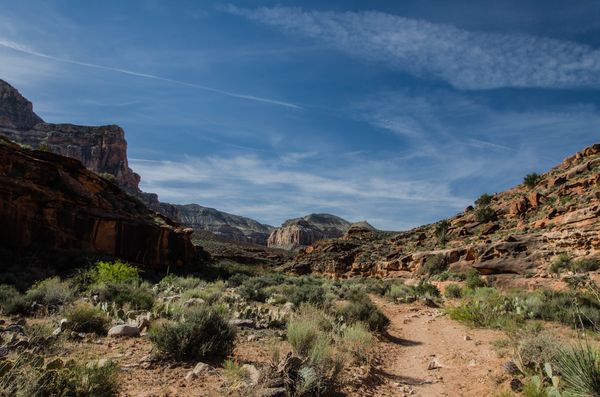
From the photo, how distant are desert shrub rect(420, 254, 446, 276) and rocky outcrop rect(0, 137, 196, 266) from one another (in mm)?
20645

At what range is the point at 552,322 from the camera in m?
10.9

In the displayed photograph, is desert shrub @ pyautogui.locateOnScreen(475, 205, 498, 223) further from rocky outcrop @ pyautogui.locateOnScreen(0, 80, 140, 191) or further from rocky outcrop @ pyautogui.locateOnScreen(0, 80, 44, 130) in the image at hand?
rocky outcrop @ pyautogui.locateOnScreen(0, 80, 44, 130)

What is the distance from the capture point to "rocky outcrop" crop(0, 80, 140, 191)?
4033 inches

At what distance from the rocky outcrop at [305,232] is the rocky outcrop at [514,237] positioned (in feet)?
251

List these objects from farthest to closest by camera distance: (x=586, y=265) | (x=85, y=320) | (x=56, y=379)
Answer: (x=586, y=265), (x=85, y=320), (x=56, y=379)

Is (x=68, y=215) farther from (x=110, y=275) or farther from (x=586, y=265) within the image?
(x=586, y=265)

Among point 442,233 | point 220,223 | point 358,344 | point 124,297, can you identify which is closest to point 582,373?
point 358,344

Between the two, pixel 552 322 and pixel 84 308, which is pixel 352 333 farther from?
pixel 552 322

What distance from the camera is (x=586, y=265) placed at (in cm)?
1897

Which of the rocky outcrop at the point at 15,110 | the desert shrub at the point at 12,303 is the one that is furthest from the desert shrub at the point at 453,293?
the rocky outcrop at the point at 15,110

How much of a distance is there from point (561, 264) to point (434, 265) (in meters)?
11.5

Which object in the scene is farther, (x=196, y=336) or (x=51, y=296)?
(x=51, y=296)

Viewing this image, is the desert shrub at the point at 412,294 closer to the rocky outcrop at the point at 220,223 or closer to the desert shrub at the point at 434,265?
the desert shrub at the point at 434,265

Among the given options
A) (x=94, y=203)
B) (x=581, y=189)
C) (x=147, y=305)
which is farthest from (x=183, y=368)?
(x=581, y=189)
